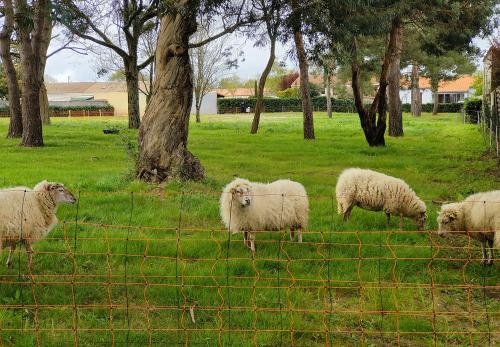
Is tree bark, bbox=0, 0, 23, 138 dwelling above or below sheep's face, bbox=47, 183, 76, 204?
above

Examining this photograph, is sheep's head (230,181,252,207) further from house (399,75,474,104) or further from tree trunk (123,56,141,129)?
house (399,75,474,104)

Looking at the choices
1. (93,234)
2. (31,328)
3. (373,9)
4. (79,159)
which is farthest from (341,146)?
(31,328)

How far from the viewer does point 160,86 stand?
12.2 meters

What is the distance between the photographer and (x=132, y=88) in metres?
33.1

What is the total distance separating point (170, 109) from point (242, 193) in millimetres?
5140

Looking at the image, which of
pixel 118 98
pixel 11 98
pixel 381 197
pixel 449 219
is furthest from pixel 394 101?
pixel 118 98

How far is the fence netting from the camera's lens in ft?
16.1

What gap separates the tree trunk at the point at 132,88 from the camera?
32.4 meters

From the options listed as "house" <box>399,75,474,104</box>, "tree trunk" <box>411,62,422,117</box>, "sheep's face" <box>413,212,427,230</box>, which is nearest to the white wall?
"tree trunk" <box>411,62,422,117</box>

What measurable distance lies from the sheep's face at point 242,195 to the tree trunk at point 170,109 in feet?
14.2

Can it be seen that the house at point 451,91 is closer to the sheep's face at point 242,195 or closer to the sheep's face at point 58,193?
the sheep's face at point 242,195

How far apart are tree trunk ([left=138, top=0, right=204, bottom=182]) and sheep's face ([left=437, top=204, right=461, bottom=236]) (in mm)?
5791

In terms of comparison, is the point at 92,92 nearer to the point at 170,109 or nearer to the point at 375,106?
the point at 375,106

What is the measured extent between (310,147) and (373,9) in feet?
24.5
